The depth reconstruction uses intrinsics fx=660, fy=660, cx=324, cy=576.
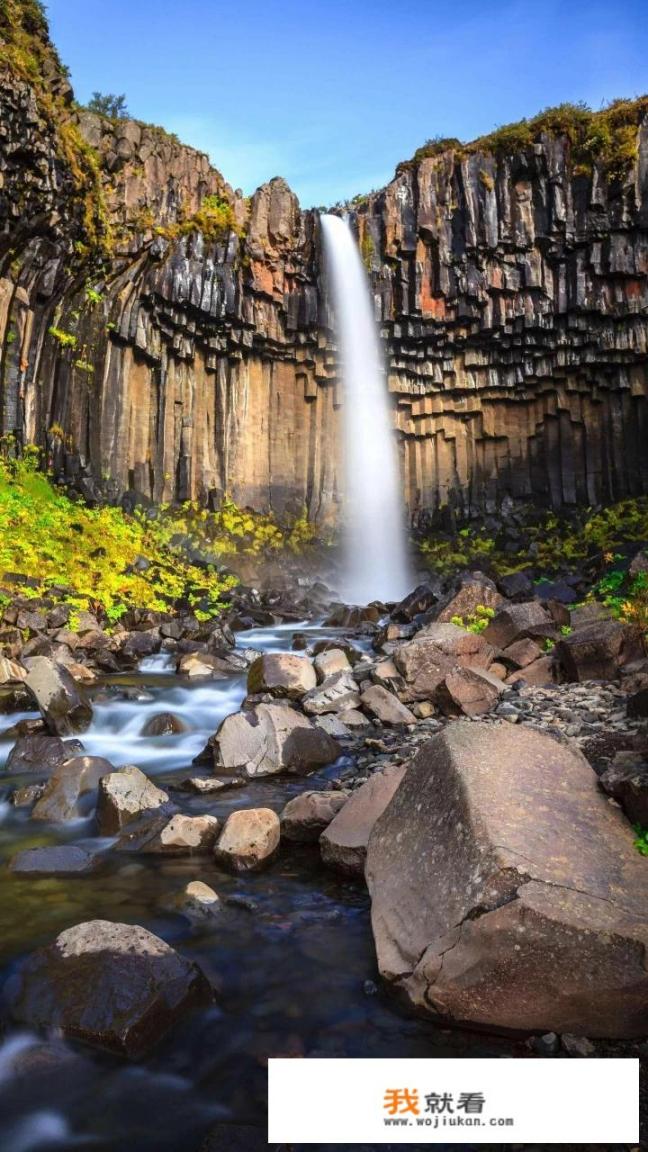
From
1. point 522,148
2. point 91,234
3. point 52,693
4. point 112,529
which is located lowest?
point 52,693

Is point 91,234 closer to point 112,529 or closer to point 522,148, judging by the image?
point 112,529

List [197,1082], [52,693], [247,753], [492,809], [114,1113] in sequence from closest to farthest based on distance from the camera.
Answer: [114,1113]
[197,1082]
[492,809]
[247,753]
[52,693]

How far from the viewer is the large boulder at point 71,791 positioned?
6.97 m

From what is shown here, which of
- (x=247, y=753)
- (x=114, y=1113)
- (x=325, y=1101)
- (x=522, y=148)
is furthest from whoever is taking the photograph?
(x=522, y=148)

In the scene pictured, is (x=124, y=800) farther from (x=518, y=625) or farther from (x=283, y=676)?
(x=518, y=625)

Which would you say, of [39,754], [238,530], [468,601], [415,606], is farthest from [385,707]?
[238,530]

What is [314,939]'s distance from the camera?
472 centimetres

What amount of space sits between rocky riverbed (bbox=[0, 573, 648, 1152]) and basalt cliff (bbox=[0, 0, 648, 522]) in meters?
17.2

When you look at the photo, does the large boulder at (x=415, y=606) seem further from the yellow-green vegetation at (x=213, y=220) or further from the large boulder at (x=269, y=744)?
the yellow-green vegetation at (x=213, y=220)

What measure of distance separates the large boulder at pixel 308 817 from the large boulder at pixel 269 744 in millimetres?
1851

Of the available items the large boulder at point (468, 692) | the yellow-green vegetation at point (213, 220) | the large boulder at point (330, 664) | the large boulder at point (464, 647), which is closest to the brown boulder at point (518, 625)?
the large boulder at point (464, 647)

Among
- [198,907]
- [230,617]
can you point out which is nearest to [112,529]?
[230,617]

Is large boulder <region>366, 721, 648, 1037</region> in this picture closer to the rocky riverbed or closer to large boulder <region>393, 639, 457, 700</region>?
the rocky riverbed

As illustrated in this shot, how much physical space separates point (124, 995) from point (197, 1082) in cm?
60
